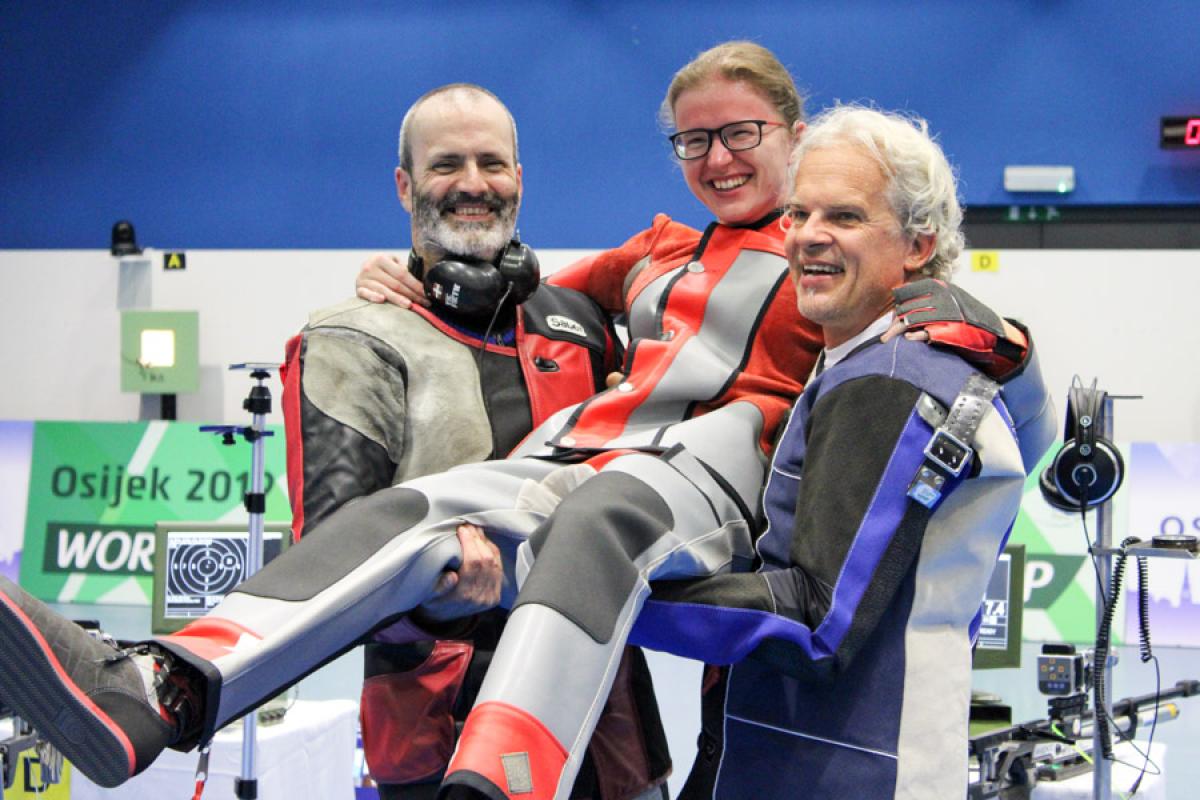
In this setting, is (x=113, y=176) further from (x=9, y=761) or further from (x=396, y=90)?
(x=9, y=761)

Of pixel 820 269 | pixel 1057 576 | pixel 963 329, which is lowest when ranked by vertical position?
pixel 1057 576

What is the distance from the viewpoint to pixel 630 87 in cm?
855

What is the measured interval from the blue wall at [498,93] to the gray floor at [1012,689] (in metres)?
3.11

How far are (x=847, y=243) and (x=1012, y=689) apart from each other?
403 centimetres

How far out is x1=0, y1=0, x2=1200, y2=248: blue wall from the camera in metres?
8.09

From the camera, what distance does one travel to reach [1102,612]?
3.40 metres

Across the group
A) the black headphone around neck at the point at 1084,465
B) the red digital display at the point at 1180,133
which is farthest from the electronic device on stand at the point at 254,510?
the red digital display at the point at 1180,133

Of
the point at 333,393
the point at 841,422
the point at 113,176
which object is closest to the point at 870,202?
the point at 841,422

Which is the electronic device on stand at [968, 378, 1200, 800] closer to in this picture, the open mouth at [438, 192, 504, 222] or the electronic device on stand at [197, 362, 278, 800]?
the open mouth at [438, 192, 504, 222]

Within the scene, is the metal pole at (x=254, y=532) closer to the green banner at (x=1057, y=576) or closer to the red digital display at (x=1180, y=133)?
the green banner at (x=1057, y=576)

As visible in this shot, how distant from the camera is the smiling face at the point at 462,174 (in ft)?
8.03

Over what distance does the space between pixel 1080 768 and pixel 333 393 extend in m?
2.21

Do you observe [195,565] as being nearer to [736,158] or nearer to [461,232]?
[461,232]

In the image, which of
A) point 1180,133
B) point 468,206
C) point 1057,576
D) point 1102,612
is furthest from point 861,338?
point 1180,133
